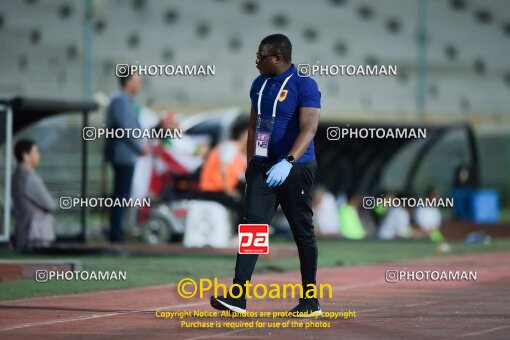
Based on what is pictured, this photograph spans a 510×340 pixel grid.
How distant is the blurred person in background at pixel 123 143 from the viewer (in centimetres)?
1725

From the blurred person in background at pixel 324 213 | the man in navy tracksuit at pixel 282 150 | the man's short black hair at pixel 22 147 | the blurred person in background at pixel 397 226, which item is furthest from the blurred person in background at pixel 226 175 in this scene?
the man in navy tracksuit at pixel 282 150

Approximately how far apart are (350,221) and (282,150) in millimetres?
17406

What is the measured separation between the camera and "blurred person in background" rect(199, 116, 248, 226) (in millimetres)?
20625

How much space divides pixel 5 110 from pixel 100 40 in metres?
49.7

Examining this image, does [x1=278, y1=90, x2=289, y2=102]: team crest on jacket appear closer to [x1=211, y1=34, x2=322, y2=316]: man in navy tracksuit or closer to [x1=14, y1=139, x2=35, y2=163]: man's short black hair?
[x1=211, y1=34, x2=322, y2=316]: man in navy tracksuit

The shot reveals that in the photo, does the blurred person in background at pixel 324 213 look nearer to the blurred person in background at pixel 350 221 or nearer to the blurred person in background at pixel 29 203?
the blurred person in background at pixel 350 221

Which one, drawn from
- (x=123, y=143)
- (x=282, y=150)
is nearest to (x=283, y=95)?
(x=282, y=150)

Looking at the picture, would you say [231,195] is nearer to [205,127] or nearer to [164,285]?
[205,127]

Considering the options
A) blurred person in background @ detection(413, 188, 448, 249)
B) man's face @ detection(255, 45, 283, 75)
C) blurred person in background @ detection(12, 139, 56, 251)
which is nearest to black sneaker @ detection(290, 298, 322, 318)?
man's face @ detection(255, 45, 283, 75)

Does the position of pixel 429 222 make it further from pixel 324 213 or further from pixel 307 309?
pixel 307 309

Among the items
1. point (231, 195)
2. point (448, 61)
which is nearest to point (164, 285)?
point (231, 195)

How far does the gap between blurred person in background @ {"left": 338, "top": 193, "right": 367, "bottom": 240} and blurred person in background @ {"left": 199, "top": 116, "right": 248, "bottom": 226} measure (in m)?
5.23

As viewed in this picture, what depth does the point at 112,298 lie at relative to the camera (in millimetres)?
11078

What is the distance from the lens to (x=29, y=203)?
1677cm
